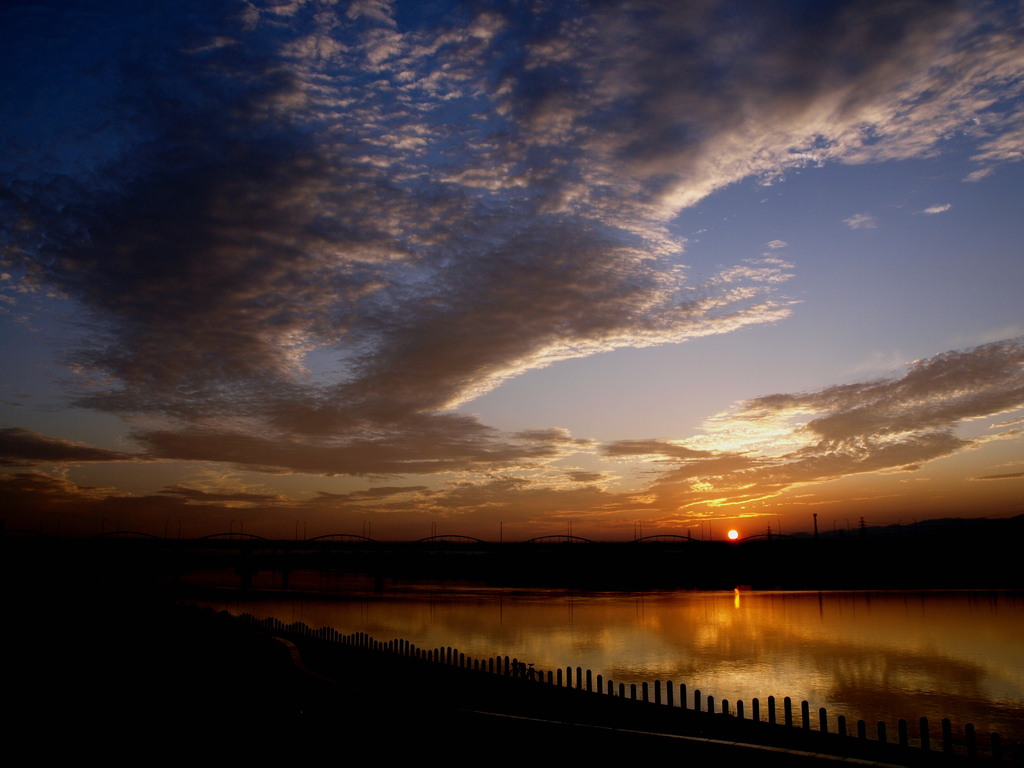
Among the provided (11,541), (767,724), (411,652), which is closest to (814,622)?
(411,652)

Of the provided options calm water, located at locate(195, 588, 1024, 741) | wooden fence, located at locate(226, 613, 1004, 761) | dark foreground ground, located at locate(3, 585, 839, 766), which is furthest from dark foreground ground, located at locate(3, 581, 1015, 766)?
calm water, located at locate(195, 588, 1024, 741)

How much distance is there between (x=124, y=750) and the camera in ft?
35.3

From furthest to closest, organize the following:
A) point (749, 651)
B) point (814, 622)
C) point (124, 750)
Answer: point (814, 622) → point (749, 651) → point (124, 750)

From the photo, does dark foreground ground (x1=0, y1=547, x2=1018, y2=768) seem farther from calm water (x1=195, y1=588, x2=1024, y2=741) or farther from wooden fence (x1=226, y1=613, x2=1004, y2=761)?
calm water (x1=195, y1=588, x2=1024, y2=741)

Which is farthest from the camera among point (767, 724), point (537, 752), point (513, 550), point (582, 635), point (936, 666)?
point (513, 550)

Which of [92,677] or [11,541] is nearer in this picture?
[92,677]

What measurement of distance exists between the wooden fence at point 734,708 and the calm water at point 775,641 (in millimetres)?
2924

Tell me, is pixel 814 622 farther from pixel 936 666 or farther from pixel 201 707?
pixel 201 707

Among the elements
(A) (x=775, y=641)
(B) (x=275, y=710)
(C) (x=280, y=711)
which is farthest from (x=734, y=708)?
(A) (x=775, y=641)

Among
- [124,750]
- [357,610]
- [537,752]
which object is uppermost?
[537,752]

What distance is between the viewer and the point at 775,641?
50.3 metres

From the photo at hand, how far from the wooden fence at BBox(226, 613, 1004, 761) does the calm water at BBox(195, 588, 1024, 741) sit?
292 cm

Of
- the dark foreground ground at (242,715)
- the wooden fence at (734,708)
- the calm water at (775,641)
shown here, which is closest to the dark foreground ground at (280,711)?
the dark foreground ground at (242,715)

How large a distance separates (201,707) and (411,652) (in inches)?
605
